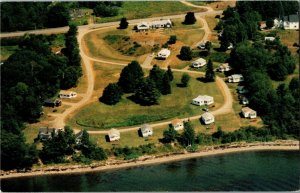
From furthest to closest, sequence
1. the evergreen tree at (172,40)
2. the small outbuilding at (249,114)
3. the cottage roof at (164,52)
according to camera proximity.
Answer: the evergreen tree at (172,40) < the cottage roof at (164,52) < the small outbuilding at (249,114)

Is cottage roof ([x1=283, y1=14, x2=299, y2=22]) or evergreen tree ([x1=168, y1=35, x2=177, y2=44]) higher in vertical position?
cottage roof ([x1=283, y1=14, x2=299, y2=22])

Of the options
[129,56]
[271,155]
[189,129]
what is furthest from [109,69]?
[271,155]

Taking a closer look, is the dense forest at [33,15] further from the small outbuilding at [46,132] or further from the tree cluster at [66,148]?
the tree cluster at [66,148]

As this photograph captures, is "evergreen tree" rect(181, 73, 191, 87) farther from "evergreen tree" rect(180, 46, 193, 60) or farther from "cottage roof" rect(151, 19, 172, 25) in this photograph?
"cottage roof" rect(151, 19, 172, 25)

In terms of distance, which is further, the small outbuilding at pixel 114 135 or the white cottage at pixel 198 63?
the white cottage at pixel 198 63

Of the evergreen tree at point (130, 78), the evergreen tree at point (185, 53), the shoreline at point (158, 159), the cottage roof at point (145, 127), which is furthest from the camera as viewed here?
the evergreen tree at point (185, 53)

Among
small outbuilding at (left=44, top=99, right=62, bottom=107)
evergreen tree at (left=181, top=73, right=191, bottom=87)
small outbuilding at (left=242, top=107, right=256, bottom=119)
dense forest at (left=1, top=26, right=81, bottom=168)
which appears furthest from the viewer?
evergreen tree at (left=181, top=73, right=191, bottom=87)

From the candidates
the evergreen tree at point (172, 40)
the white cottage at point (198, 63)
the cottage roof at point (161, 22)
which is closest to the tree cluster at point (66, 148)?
the white cottage at point (198, 63)

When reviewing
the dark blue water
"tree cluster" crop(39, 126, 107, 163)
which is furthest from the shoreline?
"tree cluster" crop(39, 126, 107, 163)
